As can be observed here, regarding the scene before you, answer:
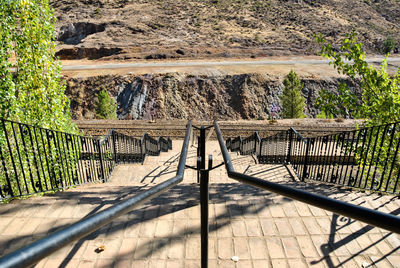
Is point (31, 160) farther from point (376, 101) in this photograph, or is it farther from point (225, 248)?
point (376, 101)

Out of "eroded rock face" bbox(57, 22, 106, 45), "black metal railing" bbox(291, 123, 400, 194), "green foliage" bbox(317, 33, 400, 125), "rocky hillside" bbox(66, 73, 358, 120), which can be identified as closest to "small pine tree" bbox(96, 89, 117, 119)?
"rocky hillside" bbox(66, 73, 358, 120)

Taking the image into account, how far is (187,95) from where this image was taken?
2691 cm

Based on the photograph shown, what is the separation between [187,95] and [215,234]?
24.3 metres

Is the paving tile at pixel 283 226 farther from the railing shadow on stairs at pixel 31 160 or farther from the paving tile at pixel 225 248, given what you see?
the railing shadow on stairs at pixel 31 160

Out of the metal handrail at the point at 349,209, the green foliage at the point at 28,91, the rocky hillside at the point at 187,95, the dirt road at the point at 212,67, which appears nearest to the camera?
the metal handrail at the point at 349,209

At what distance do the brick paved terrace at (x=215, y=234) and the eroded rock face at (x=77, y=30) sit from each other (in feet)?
145

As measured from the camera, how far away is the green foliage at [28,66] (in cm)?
467

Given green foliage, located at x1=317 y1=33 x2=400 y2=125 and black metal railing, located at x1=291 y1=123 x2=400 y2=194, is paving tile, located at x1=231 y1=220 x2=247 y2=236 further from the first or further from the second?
green foliage, located at x1=317 y1=33 x2=400 y2=125

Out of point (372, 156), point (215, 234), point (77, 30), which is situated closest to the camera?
point (215, 234)

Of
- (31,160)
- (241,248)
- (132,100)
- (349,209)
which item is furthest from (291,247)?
(132,100)

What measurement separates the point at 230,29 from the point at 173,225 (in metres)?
45.1

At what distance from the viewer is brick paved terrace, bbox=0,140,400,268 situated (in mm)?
2861

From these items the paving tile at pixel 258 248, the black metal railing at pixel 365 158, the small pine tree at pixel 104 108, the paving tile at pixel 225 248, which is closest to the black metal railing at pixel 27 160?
the paving tile at pixel 225 248

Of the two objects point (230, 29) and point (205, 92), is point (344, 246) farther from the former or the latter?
point (230, 29)
